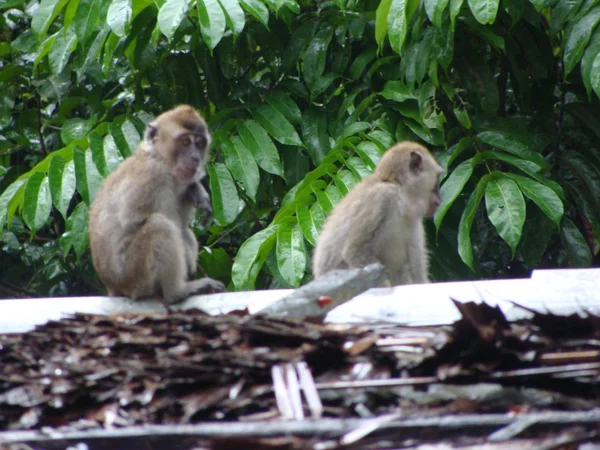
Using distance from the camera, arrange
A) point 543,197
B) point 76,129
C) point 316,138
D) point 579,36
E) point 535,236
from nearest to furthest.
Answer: point 579,36 < point 543,197 < point 535,236 < point 316,138 < point 76,129

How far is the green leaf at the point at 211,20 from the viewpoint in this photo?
7652 millimetres

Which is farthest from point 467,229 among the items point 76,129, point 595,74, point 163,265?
point 76,129

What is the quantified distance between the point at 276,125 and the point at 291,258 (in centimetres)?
175

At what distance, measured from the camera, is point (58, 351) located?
4375 millimetres

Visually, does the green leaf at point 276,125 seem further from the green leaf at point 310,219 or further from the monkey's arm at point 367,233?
the monkey's arm at point 367,233

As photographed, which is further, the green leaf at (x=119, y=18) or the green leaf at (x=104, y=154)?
the green leaf at (x=104, y=154)

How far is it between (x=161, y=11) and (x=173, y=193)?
1403 millimetres

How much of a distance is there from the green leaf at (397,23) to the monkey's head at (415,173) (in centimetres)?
102

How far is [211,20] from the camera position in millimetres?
7715

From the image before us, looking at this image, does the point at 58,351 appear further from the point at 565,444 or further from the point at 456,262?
the point at 456,262

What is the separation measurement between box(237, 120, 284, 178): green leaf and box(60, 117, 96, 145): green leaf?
1.96 meters

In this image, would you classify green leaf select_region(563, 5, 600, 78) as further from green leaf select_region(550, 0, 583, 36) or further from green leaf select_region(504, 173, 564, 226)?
green leaf select_region(504, 173, 564, 226)

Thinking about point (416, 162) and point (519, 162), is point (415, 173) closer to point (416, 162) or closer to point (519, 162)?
point (416, 162)

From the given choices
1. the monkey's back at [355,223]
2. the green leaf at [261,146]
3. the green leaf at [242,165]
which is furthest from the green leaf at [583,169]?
the green leaf at [242,165]
